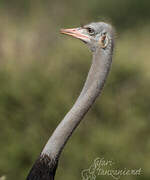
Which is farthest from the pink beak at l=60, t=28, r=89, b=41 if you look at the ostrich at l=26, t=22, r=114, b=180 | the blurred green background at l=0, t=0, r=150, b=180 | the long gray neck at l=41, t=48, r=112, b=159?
the blurred green background at l=0, t=0, r=150, b=180

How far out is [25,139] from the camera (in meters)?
8.41

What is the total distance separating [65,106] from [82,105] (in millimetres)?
4640

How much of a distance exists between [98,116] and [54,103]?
0.53 meters

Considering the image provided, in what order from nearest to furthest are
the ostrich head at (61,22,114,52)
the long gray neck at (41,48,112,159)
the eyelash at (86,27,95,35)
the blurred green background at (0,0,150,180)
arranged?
the long gray neck at (41,48,112,159) → the ostrich head at (61,22,114,52) → the eyelash at (86,27,95,35) → the blurred green background at (0,0,150,180)

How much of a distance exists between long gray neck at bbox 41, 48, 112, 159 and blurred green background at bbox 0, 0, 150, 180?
147 inches

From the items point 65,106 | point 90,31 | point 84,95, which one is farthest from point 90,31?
point 65,106

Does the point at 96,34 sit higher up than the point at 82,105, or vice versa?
the point at 96,34

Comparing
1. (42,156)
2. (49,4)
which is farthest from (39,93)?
(49,4)

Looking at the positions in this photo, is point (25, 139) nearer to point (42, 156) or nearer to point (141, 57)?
point (141, 57)

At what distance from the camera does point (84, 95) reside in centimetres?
417

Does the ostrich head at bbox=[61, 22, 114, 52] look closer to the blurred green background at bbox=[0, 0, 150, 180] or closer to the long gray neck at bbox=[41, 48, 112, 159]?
the long gray neck at bbox=[41, 48, 112, 159]

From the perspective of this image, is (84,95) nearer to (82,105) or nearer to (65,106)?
(82,105)

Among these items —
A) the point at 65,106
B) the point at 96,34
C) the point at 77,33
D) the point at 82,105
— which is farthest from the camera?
the point at 65,106

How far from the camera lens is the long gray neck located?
4.04m
